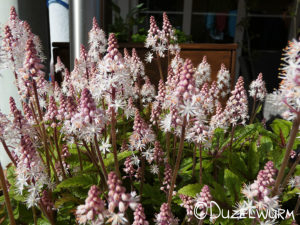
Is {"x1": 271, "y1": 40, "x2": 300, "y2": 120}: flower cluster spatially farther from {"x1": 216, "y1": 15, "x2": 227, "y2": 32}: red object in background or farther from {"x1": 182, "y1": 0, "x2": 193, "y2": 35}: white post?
{"x1": 216, "y1": 15, "x2": 227, "y2": 32}: red object in background

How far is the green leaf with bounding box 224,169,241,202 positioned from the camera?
1157 mm

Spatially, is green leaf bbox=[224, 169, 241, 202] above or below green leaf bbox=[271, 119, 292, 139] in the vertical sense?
below

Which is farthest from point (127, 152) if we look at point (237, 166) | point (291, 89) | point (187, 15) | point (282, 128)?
point (187, 15)

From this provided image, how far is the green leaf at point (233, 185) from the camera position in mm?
1157

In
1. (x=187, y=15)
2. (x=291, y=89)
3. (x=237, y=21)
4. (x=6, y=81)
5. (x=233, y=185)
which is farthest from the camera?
(x=237, y=21)

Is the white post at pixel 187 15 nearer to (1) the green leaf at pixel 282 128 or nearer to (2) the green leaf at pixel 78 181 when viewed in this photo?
(1) the green leaf at pixel 282 128

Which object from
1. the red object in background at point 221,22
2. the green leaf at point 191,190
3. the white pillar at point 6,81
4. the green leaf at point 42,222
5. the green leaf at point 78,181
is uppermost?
the red object in background at point 221,22

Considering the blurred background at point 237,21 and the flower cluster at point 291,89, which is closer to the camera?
the flower cluster at point 291,89

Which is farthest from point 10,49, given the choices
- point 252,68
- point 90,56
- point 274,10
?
point 274,10

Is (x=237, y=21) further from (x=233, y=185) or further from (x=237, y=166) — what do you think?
(x=233, y=185)

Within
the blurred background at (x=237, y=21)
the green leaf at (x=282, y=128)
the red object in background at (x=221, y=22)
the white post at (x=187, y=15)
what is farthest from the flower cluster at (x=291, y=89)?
the red object in background at (x=221, y=22)

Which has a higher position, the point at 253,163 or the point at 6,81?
the point at 6,81

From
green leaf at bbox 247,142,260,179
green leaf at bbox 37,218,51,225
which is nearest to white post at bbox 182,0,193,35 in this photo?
green leaf at bbox 247,142,260,179

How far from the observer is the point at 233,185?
1168 millimetres
